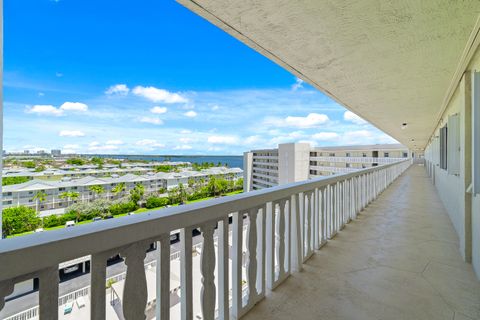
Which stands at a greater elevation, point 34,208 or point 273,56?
point 273,56

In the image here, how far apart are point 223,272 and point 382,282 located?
1.49 metres

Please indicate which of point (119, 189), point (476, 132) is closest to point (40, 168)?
point (119, 189)

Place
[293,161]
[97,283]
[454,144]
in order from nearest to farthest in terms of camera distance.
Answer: [97,283] → [454,144] → [293,161]

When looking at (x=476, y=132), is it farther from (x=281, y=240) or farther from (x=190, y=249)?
(x=190, y=249)

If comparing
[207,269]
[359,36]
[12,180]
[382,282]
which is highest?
[359,36]

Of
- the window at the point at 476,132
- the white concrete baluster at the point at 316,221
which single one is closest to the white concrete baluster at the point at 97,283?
the white concrete baluster at the point at 316,221

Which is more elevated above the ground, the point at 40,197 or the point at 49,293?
the point at 40,197

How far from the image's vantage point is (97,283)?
0.87 meters

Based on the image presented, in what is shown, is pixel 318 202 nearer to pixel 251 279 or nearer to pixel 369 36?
pixel 251 279

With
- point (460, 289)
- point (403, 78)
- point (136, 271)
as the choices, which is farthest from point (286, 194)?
point (403, 78)

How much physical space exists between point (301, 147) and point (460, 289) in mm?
31927

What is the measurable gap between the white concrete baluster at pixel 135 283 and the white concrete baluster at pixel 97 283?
0.26 feet

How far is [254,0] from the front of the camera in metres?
1.48

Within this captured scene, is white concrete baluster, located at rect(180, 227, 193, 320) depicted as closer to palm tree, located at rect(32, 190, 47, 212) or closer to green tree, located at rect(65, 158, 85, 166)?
palm tree, located at rect(32, 190, 47, 212)
